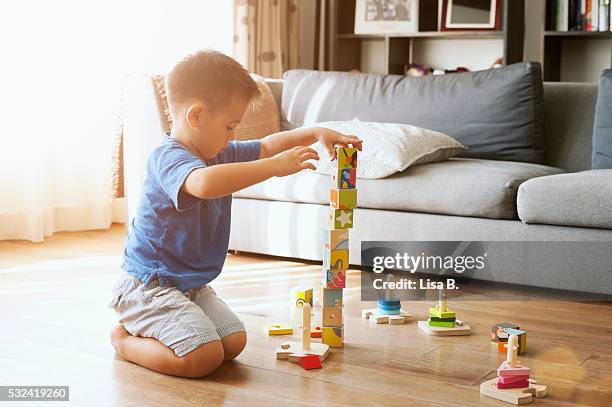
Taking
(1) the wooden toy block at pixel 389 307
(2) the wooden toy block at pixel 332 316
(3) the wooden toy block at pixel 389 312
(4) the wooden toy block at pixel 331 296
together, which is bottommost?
(3) the wooden toy block at pixel 389 312

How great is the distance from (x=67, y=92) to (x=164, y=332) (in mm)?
2294

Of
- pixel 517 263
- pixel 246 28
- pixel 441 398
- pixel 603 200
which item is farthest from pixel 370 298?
pixel 246 28

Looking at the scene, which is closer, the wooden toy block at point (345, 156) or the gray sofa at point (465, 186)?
the wooden toy block at point (345, 156)

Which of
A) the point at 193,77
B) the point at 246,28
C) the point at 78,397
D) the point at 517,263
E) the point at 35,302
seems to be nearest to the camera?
the point at 78,397

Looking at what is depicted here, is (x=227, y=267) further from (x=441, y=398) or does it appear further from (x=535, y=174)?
(x=441, y=398)

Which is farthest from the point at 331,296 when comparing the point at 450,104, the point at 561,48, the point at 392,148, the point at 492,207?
the point at 561,48

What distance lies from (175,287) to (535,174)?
58.2 inches

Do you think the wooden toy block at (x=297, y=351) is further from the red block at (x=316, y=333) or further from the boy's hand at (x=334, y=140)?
the boy's hand at (x=334, y=140)

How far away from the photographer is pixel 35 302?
258 centimetres

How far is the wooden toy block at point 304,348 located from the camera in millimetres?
2006

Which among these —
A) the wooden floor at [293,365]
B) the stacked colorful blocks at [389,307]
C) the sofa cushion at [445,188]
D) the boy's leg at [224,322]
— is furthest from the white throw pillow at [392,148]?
the boy's leg at [224,322]

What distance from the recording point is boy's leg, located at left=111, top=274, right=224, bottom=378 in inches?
74.4

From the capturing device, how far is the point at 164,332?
1954 mm

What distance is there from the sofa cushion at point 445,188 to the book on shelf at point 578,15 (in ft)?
4.90
